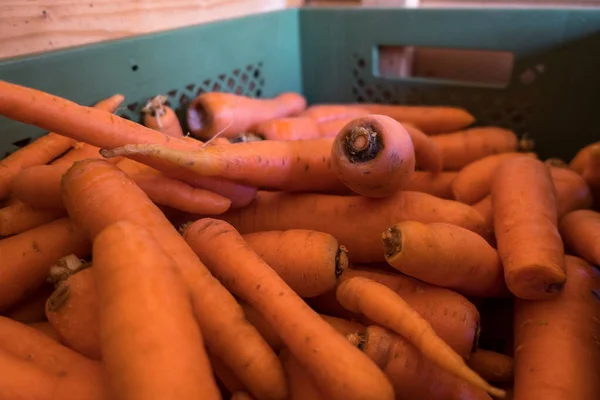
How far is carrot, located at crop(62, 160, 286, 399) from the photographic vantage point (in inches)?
22.4

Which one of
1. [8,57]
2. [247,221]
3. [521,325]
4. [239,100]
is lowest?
[521,325]

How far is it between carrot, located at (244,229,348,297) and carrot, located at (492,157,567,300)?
0.80 ft

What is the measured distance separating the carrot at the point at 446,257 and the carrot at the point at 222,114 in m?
0.48

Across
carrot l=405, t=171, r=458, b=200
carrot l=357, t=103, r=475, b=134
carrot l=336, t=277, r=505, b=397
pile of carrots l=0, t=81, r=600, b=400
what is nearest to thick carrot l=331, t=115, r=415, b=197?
pile of carrots l=0, t=81, r=600, b=400

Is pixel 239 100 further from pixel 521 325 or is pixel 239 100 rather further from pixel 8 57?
pixel 521 325

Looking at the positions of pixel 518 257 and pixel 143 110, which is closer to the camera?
pixel 518 257

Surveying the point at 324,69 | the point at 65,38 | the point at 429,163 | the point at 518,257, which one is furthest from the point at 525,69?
the point at 65,38

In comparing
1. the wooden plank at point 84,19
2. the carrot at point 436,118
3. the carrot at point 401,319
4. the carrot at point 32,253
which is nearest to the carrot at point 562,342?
the carrot at point 401,319

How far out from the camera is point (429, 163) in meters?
0.96

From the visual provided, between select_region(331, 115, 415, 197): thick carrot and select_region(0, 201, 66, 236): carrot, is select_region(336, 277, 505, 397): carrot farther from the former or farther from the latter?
select_region(0, 201, 66, 236): carrot

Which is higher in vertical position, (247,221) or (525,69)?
(525,69)

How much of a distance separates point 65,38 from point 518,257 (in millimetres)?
845

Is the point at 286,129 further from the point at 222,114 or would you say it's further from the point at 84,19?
the point at 84,19

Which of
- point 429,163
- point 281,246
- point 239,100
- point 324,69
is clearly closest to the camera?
point 281,246
